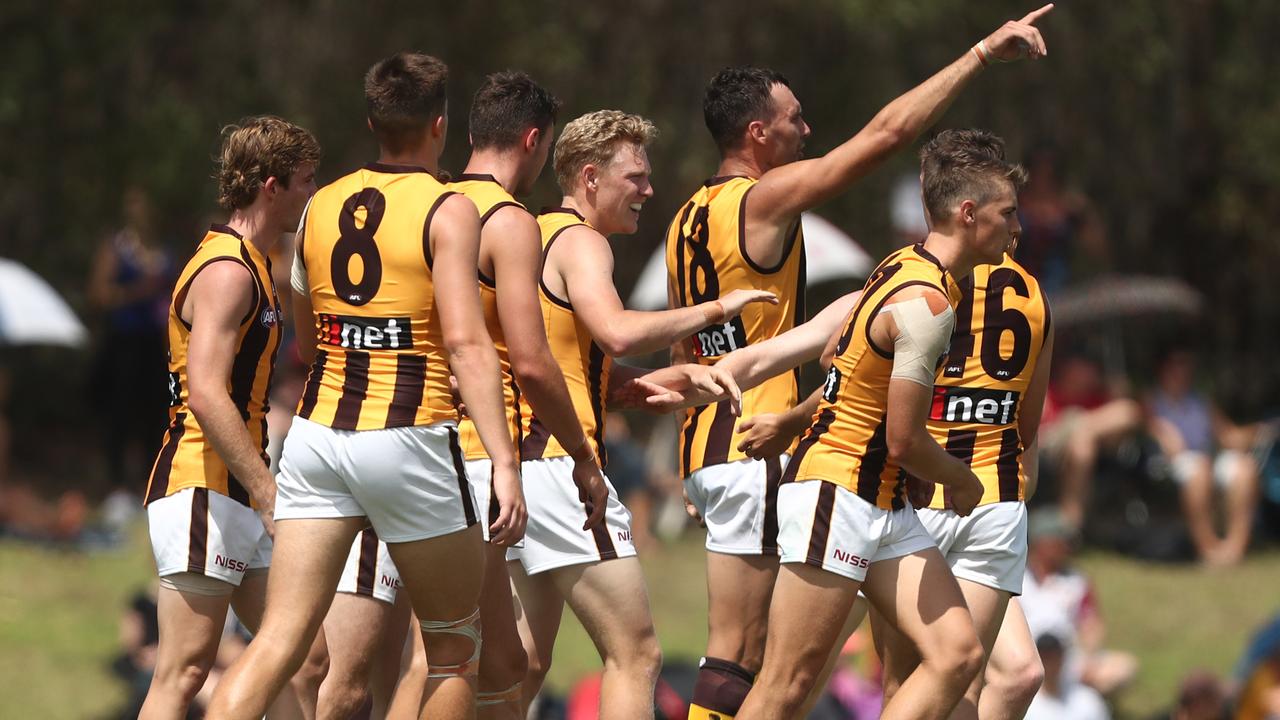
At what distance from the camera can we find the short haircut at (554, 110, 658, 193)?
5.80 meters

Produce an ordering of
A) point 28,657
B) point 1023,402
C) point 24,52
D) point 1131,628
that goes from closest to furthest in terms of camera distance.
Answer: point 1023,402 < point 28,657 < point 1131,628 < point 24,52

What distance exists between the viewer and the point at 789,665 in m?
5.30

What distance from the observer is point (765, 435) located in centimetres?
561

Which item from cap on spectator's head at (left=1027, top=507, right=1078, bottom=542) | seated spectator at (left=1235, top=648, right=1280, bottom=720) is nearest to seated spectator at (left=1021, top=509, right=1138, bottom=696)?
cap on spectator's head at (left=1027, top=507, right=1078, bottom=542)

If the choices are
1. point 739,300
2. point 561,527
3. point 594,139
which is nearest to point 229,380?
point 561,527

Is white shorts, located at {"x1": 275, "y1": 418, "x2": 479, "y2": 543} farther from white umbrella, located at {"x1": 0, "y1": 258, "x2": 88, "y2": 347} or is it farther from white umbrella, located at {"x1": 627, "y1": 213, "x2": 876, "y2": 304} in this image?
white umbrella, located at {"x1": 0, "y1": 258, "x2": 88, "y2": 347}

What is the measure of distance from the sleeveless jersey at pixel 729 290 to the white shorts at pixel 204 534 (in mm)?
1551

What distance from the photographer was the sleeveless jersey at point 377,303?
505cm

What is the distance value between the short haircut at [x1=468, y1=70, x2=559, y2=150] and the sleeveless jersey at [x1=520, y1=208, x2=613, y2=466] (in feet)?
1.05

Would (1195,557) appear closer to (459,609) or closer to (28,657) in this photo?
(28,657)

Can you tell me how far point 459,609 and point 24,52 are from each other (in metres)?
12.6

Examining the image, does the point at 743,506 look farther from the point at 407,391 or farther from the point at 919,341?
the point at 407,391

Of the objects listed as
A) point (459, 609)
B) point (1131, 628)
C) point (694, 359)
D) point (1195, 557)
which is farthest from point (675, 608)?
point (459, 609)

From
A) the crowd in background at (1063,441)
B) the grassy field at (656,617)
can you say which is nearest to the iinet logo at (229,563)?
the grassy field at (656,617)
